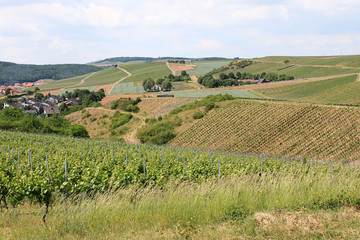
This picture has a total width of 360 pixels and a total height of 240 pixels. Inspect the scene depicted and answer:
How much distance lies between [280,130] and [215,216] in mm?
43777

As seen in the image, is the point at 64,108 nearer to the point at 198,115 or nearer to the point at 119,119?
the point at 119,119

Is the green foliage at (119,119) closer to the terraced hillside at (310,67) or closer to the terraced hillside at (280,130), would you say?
the terraced hillside at (280,130)

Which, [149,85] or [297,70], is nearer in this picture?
[149,85]

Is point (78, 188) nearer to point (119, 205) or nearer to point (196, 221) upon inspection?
point (119, 205)

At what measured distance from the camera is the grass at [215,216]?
645cm

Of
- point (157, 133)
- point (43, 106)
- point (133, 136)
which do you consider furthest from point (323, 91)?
point (43, 106)

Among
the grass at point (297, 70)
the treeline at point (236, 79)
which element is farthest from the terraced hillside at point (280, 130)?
the grass at point (297, 70)

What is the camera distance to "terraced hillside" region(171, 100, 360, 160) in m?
40.4

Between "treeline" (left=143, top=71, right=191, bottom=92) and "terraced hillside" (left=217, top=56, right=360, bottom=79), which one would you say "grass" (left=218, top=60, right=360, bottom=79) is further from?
"treeline" (left=143, top=71, right=191, bottom=92)

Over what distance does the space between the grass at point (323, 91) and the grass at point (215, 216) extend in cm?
5882

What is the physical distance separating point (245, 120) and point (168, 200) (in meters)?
48.8

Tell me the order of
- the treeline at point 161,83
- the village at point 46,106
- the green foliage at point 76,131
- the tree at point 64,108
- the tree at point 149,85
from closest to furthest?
the green foliage at point 76,131 → the tree at point 64,108 → the village at point 46,106 → the treeline at point 161,83 → the tree at point 149,85

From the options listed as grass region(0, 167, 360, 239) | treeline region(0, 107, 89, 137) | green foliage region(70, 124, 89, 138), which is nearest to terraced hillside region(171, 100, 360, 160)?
green foliage region(70, 124, 89, 138)

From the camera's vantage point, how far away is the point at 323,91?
74.6m
